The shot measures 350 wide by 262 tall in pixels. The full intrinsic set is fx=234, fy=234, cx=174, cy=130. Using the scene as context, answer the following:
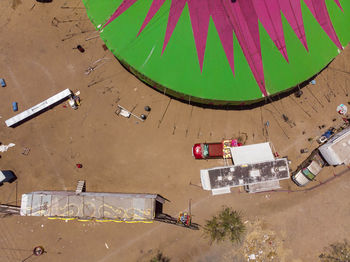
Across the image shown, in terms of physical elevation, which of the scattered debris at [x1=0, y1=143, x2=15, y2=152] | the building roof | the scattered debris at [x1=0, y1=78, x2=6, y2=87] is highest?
the scattered debris at [x1=0, y1=78, x2=6, y2=87]

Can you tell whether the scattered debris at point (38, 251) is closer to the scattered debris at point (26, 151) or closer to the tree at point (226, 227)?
the scattered debris at point (26, 151)

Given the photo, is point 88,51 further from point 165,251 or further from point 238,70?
point 165,251

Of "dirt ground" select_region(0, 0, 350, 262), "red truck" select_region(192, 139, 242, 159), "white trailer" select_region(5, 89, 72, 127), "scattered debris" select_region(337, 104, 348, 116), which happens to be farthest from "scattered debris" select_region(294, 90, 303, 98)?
"white trailer" select_region(5, 89, 72, 127)

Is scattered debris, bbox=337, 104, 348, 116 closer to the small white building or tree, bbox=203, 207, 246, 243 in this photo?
the small white building

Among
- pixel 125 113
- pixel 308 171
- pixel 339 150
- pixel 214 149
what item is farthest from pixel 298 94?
pixel 125 113

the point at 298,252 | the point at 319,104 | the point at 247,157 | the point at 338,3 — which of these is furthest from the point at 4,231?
the point at 338,3

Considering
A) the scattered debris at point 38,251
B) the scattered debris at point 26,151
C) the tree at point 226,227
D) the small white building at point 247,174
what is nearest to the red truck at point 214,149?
the small white building at point 247,174
